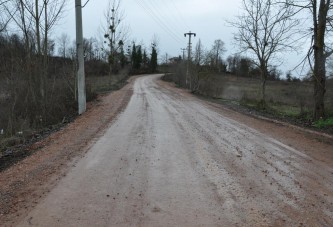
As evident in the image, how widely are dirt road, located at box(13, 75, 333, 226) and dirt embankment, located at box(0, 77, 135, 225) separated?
0.24 m

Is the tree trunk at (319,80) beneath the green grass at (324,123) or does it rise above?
above

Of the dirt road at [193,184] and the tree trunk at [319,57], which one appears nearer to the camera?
the dirt road at [193,184]

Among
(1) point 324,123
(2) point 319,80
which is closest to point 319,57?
(2) point 319,80

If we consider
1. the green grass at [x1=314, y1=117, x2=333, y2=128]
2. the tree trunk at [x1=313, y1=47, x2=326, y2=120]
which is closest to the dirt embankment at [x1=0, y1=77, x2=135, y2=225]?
the green grass at [x1=314, y1=117, x2=333, y2=128]

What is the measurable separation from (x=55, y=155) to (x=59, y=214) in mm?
3487

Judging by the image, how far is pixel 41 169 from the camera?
6.99m

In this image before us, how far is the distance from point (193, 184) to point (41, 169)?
2.96 meters

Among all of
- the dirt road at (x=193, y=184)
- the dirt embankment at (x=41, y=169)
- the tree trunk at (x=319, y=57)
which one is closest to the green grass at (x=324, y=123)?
the tree trunk at (x=319, y=57)

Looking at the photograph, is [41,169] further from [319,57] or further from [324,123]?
[319,57]

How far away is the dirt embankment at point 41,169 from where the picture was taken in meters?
5.29

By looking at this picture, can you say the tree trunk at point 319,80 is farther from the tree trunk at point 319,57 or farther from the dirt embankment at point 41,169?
the dirt embankment at point 41,169

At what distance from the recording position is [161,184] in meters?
6.10

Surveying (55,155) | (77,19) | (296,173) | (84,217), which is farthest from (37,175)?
(77,19)

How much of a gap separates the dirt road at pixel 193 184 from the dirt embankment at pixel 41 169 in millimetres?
237
